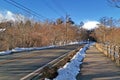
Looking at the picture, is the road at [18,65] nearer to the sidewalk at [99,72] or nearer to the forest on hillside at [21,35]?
the sidewalk at [99,72]

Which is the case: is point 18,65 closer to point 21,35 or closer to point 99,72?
point 99,72

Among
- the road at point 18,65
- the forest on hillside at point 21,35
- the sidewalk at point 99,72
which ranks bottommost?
the sidewalk at point 99,72

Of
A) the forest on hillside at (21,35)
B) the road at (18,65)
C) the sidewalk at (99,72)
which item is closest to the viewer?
the road at (18,65)

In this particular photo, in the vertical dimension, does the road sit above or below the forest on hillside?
below

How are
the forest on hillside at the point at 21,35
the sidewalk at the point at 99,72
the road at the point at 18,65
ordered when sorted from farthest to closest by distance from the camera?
the forest on hillside at the point at 21,35 < the sidewalk at the point at 99,72 < the road at the point at 18,65

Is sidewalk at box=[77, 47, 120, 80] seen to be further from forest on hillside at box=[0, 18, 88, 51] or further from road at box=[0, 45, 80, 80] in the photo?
forest on hillside at box=[0, 18, 88, 51]

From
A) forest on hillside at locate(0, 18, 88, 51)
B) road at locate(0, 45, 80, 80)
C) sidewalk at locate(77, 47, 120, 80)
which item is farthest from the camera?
forest on hillside at locate(0, 18, 88, 51)

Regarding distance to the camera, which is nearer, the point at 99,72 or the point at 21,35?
the point at 99,72

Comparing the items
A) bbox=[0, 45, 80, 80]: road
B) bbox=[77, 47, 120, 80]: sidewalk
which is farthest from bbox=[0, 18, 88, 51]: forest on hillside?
bbox=[77, 47, 120, 80]: sidewalk

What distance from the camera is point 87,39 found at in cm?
19262

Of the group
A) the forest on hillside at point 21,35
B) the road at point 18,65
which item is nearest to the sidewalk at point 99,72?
the road at point 18,65

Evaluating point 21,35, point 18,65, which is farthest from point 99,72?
point 21,35

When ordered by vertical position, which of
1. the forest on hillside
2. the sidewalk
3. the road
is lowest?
the sidewalk

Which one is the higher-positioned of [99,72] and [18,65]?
[18,65]
